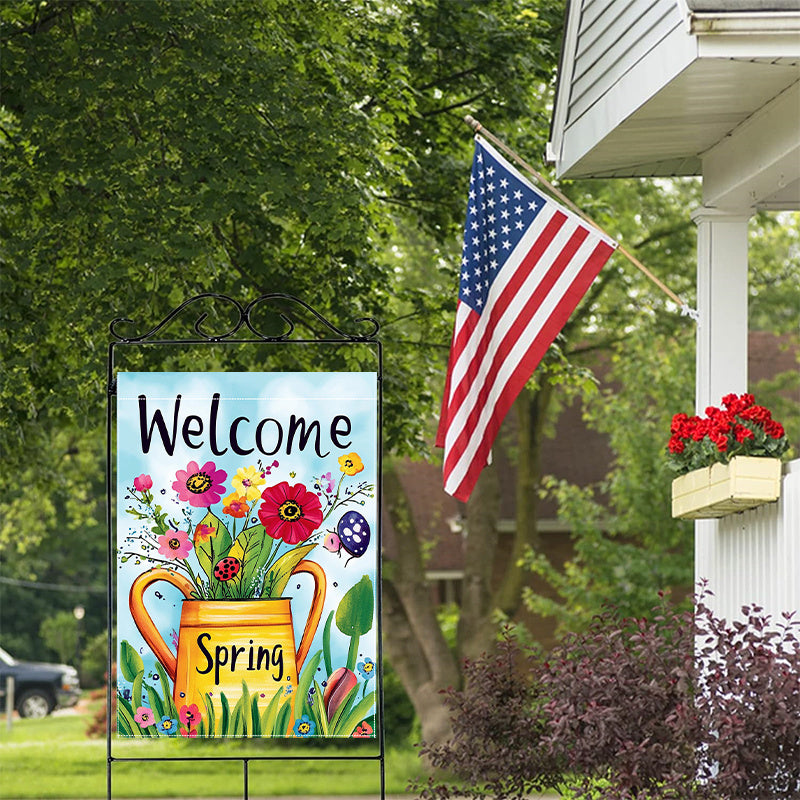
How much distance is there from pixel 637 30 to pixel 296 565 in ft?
11.9

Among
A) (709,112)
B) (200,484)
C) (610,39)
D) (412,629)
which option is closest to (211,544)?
(200,484)

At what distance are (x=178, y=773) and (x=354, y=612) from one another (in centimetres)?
1818

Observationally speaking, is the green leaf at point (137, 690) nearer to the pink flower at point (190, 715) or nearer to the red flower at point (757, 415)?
the pink flower at point (190, 715)

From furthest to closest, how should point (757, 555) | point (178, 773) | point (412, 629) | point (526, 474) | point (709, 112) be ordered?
point (526, 474)
point (178, 773)
point (412, 629)
point (709, 112)
point (757, 555)

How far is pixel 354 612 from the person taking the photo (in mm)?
7285

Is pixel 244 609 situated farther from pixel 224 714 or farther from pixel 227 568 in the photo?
pixel 224 714

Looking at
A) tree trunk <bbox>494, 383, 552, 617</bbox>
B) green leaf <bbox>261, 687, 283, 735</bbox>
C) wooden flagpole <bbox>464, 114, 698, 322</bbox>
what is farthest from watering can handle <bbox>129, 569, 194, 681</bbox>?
tree trunk <bbox>494, 383, 552, 617</bbox>

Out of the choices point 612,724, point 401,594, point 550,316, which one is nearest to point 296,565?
point 612,724

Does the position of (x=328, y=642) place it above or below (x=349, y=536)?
below

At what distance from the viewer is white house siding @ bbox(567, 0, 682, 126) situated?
7.95m

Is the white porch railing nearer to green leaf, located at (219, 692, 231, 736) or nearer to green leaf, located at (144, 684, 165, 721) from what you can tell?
green leaf, located at (219, 692, 231, 736)

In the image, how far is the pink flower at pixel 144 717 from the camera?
23.7 ft

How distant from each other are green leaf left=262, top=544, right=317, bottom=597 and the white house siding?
3327 mm

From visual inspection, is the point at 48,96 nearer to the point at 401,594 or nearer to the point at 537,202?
the point at 537,202
